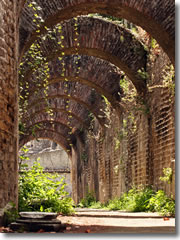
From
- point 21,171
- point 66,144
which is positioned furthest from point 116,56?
point 66,144

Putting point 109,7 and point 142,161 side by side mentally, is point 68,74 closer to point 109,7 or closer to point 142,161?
point 142,161

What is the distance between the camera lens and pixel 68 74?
1238cm

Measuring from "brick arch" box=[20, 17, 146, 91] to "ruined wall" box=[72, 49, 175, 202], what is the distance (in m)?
0.43

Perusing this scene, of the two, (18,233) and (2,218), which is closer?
(18,233)

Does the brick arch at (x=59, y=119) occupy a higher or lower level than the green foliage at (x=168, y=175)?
higher

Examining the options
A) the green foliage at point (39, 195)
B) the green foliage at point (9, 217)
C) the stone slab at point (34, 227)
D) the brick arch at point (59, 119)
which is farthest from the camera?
→ the brick arch at point (59, 119)

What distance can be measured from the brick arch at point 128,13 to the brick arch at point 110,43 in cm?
189

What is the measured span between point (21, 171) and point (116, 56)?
381cm

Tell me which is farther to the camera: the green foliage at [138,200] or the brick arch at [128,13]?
the green foliage at [138,200]

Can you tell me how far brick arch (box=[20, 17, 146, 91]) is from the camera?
10.0 meters

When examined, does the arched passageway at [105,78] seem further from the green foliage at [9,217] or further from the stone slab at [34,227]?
the stone slab at [34,227]

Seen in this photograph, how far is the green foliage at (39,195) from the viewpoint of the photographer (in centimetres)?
698

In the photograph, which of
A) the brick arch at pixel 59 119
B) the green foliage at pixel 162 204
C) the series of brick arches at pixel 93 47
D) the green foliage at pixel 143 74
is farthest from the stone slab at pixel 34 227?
the brick arch at pixel 59 119

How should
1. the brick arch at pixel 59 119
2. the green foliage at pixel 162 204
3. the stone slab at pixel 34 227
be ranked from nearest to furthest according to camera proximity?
the stone slab at pixel 34 227
the green foliage at pixel 162 204
the brick arch at pixel 59 119
